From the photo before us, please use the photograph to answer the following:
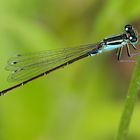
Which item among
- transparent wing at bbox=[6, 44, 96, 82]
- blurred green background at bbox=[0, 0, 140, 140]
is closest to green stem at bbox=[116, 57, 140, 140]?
blurred green background at bbox=[0, 0, 140, 140]

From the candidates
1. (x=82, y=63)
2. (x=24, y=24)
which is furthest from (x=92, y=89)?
(x=24, y=24)

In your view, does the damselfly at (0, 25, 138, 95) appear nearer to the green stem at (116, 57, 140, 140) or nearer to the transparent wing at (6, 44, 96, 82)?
the transparent wing at (6, 44, 96, 82)

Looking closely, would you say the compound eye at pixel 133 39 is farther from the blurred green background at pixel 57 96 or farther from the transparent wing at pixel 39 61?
the transparent wing at pixel 39 61

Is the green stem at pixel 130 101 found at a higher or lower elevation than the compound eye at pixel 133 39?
lower

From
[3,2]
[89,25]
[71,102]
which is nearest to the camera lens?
[71,102]

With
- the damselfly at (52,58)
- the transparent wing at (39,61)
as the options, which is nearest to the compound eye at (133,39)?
the damselfly at (52,58)

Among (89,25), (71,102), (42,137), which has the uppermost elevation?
(89,25)

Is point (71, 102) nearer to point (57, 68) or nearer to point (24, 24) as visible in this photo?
point (57, 68)

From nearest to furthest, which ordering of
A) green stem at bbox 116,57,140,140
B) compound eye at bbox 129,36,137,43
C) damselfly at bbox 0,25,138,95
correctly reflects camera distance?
1. green stem at bbox 116,57,140,140
2. compound eye at bbox 129,36,137,43
3. damselfly at bbox 0,25,138,95
